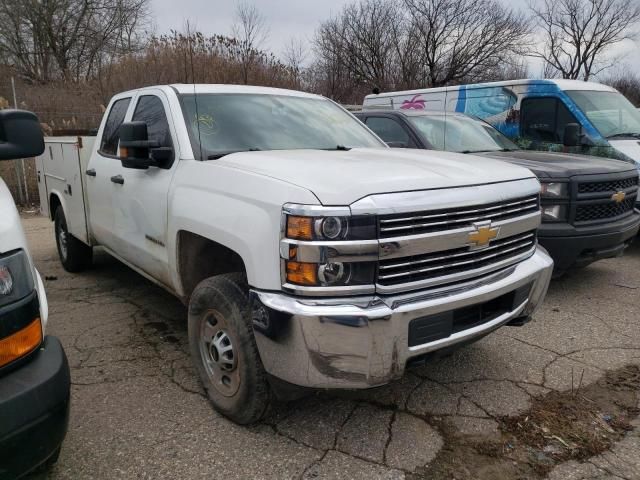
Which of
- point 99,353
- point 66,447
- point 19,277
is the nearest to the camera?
point 19,277

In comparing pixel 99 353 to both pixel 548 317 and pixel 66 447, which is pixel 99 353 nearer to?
pixel 66 447

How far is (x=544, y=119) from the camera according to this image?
7.38 m

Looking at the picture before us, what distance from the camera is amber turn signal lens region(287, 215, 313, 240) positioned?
2234 mm

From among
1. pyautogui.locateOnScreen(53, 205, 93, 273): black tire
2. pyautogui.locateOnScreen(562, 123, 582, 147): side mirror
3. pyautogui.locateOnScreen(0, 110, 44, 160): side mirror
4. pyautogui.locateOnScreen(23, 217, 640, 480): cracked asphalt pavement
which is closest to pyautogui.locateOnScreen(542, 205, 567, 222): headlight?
pyautogui.locateOnScreen(23, 217, 640, 480): cracked asphalt pavement

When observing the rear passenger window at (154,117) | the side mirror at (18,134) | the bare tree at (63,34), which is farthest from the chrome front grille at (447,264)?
the bare tree at (63,34)

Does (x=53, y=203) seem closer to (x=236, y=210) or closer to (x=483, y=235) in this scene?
(x=236, y=210)

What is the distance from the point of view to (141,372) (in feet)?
11.3

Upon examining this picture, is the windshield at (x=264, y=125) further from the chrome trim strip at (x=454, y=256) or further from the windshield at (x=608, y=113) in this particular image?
the windshield at (x=608, y=113)

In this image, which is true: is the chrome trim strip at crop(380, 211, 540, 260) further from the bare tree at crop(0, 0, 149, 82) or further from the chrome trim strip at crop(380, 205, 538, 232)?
the bare tree at crop(0, 0, 149, 82)

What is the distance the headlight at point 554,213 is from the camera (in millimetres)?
4758

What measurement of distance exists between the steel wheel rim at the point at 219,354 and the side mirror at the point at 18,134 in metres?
1.20

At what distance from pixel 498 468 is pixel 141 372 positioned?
2.29 m

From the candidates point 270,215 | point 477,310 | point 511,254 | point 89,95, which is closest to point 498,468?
point 477,310

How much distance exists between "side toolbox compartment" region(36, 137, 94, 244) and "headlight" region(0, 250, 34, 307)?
320 centimetres
